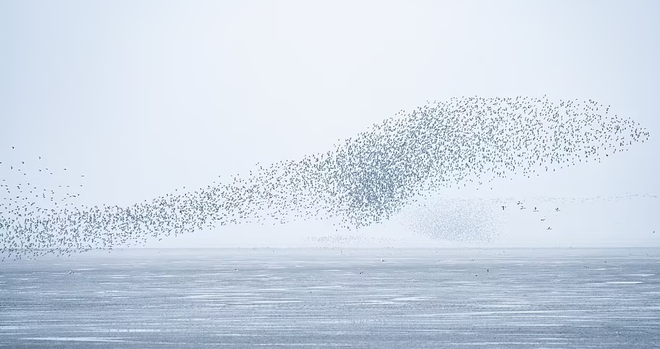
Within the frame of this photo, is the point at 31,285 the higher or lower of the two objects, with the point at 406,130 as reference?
lower

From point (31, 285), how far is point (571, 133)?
38139 millimetres

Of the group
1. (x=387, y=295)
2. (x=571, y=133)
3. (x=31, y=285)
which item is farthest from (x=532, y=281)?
(x=571, y=133)

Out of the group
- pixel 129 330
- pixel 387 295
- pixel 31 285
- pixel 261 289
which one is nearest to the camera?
pixel 129 330

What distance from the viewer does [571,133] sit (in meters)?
69.6

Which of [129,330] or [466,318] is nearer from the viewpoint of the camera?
[129,330]

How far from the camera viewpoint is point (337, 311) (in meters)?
30.0

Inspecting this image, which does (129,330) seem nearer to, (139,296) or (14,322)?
(14,322)

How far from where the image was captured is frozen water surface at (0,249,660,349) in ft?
77.5

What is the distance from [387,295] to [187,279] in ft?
44.7

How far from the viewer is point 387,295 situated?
3550cm

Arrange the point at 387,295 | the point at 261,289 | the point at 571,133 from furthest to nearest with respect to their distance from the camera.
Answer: the point at 571,133 → the point at 261,289 → the point at 387,295

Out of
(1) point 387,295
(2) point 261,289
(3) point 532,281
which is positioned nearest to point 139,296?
(2) point 261,289

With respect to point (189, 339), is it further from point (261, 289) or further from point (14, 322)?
point (261, 289)

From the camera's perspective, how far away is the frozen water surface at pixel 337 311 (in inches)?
930
